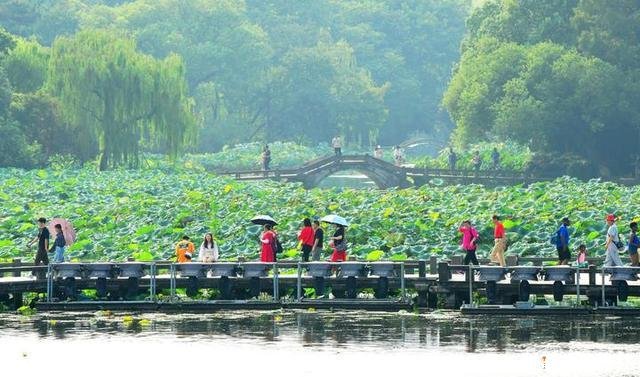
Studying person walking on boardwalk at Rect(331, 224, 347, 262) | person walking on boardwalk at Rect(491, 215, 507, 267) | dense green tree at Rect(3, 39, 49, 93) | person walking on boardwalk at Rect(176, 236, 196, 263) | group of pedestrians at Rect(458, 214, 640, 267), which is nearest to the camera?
group of pedestrians at Rect(458, 214, 640, 267)

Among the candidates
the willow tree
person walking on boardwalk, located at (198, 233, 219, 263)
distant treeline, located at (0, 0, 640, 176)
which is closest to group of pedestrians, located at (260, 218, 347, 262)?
person walking on boardwalk, located at (198, 233, 219, 263)

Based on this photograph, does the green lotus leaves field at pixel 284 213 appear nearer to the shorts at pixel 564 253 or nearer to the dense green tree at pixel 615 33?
the shorts at pixel 564 253

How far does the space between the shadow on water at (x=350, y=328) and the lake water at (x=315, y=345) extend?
20mm

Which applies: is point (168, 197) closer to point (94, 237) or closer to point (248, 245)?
point (94, 237)

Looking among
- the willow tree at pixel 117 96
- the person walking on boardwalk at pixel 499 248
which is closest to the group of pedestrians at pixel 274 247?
the person walking on boardwalk at pixel 499 248

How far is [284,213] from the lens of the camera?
61906 mm

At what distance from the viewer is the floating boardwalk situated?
40.5 m

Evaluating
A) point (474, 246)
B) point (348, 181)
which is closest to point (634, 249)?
point (474, 246)

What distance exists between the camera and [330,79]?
484 ft

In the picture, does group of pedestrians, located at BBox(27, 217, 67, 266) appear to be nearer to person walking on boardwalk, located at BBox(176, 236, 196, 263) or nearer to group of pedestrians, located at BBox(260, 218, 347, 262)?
person walking on boardwalk, located at BBox(176, 236, 196, 263)

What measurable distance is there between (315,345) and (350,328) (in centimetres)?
251

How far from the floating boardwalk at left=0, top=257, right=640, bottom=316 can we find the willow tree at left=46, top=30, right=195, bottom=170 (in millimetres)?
47297

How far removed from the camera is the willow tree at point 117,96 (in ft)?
299

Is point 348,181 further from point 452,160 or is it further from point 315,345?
point 315,345
